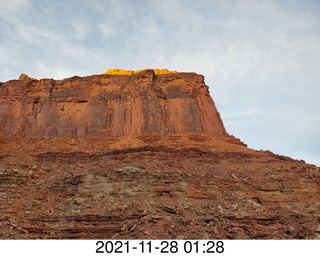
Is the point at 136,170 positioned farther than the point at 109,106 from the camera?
No

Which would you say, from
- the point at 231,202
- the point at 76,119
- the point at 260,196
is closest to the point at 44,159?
the point at 76,119

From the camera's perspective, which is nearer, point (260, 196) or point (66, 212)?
point (66, 212)

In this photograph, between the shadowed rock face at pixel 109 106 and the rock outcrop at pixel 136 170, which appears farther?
the shadowed rock face at pixel 109 106

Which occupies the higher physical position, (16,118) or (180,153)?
(16,118)

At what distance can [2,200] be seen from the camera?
15.5 meters

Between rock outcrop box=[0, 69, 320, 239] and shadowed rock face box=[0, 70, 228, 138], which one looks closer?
rock outcrop box=[0, 69, 320, 239]

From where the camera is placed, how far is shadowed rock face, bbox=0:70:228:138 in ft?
94.2

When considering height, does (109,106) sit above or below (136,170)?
above

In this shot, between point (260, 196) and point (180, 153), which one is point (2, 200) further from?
point (260, 196)

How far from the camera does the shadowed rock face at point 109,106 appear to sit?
28.7 metres

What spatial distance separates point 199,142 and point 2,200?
16836mm

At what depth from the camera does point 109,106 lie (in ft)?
101

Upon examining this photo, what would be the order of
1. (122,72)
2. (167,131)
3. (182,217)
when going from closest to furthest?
(182,217) < (167,131) < (122,72)

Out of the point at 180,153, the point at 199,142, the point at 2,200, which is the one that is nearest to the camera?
the point at 2,200
